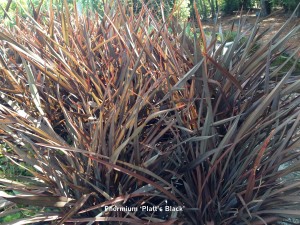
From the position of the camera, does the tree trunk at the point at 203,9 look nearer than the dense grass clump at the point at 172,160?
No

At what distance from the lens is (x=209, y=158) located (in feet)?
6.48

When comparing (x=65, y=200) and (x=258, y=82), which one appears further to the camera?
(x=258, y=82)

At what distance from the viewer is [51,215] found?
1856mm

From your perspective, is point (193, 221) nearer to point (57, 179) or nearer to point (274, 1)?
point (57, 179)

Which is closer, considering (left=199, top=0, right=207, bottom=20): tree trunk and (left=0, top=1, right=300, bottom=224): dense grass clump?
(left=0, top=1, right=300, bottom=224): dense grass clump

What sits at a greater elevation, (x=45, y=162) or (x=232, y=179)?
(x=45, y=162)

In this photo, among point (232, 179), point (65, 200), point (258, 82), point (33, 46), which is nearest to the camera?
point (65, 200)

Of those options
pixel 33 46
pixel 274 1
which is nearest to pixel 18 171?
pixel 33 46

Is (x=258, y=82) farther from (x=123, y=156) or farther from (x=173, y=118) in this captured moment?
(x=123, y=156)

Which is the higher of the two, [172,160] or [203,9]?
[172,160]

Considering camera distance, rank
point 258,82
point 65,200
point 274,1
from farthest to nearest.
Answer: point 274,1, point 258,82, point 65,200

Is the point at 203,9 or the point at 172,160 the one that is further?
the point at 203,9

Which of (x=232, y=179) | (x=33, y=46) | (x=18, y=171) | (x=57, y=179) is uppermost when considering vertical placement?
(x=33, y=46)

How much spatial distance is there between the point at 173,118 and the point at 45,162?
68cm
